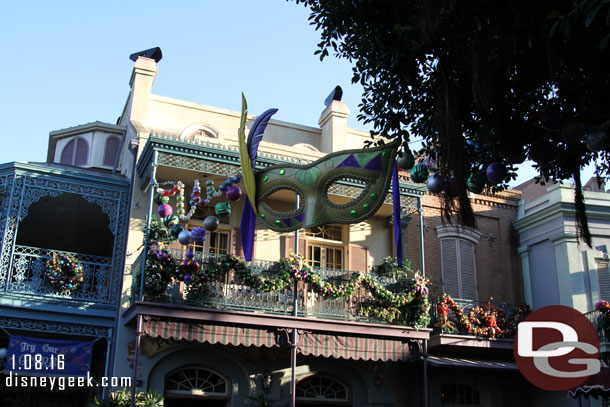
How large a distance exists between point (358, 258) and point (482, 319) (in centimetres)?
322

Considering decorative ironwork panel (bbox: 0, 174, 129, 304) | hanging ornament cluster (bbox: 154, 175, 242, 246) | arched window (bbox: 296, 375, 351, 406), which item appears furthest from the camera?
arched window (bbox: 296, 375, 351, 406)

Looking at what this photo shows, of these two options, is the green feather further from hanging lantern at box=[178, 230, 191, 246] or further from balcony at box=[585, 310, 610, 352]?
balcony at box=[585, 310, 610, 352]

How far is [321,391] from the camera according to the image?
15.2 metres

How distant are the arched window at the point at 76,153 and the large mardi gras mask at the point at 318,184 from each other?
8.61 meters

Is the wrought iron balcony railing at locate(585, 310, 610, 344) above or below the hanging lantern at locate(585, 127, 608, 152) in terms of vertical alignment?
below

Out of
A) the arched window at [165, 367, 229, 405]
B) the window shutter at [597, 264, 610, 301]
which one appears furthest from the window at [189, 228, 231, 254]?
the window shutter at [597, 264, 610, 301]

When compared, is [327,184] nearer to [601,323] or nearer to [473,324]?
[473,324]

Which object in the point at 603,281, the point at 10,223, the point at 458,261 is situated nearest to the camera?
the point at 10,223

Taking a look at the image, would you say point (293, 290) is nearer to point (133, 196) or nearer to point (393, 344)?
point (393, 344)

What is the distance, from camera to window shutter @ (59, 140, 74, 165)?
18895mm

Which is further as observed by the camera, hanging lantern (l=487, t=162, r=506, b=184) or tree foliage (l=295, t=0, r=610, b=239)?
hanging lantern (l=487, t=162, r=506, b=184)

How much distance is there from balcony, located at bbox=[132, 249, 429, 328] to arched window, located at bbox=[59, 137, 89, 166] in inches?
231

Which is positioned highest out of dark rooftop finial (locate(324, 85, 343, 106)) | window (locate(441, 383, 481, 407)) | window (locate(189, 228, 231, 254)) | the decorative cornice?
dark rooftop finial (locate(324, 85, 343, 106))

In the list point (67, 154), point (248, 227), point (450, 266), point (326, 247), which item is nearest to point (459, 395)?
point (450, 266)
